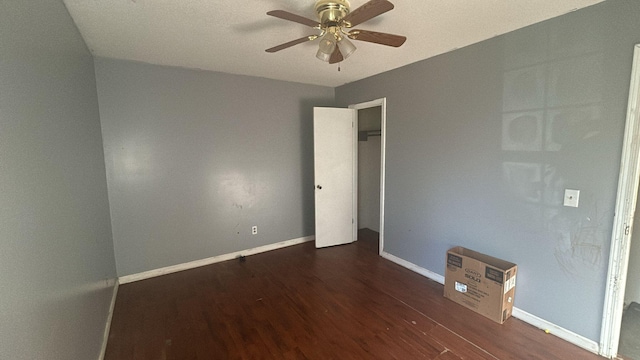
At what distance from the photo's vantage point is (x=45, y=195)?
119 centimetres

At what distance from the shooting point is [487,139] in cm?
239

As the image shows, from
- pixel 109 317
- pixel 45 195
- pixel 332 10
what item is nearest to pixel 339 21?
pixel 332 10

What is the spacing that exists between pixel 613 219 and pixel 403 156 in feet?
5.89

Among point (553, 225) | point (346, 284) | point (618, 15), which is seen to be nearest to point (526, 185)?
point (553, 225)

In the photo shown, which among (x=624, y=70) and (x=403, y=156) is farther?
(x=403, y=156)

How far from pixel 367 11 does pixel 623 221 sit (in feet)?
6.97

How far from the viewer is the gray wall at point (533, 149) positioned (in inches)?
70.1

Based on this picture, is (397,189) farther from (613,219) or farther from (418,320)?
(613,219)

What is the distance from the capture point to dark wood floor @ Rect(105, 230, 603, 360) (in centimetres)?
191

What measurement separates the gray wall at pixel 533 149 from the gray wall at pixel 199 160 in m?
Result: 1.78

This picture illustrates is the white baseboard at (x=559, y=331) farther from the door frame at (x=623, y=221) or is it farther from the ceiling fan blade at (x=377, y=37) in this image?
the ceiling fan blade at (x=377, y=37)

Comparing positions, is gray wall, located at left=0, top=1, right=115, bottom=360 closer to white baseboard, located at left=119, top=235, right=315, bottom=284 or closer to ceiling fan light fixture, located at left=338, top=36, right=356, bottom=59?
white baseboard, located at left=119, top=235, right=315, bottom=284

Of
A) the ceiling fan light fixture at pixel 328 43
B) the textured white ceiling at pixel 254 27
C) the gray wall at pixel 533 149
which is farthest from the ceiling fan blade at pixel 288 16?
the gray wall at pixel 533 149

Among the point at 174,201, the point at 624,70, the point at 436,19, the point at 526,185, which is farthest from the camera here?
the point at 174,201
